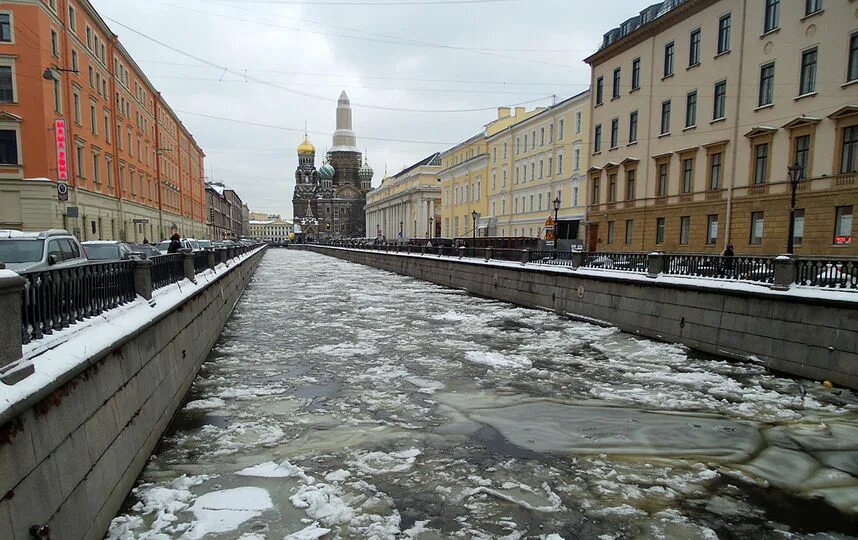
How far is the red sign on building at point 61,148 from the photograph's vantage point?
30.6 m

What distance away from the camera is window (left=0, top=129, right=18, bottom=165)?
30.1m

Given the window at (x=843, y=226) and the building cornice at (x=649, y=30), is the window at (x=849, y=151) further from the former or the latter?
the building cornice at (x=649, y=30)

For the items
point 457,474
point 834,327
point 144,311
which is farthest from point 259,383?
point 834,327

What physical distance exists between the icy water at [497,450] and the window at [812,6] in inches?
806

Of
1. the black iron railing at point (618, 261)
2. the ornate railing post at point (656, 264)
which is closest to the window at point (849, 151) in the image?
the black iron railing at point (618, 261)

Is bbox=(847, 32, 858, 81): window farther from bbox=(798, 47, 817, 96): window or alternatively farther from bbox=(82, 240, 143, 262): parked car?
bbox=(82, 240, 143, 262): parked car

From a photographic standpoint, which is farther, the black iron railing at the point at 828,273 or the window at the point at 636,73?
the window at the point at 636,73

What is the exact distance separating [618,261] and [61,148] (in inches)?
1224

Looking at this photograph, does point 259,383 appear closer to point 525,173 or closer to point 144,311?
point 144,311

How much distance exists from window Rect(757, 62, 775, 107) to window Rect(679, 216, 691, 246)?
7020 millimetres

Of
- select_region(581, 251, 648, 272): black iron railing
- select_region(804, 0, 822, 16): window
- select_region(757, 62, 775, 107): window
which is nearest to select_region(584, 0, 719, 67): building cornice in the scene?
select_region(757, 62, 775, 107): window

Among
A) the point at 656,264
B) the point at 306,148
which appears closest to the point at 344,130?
the point at 306,148

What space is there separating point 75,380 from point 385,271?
39009mm

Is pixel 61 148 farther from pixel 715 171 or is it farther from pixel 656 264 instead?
pixel 715 171
